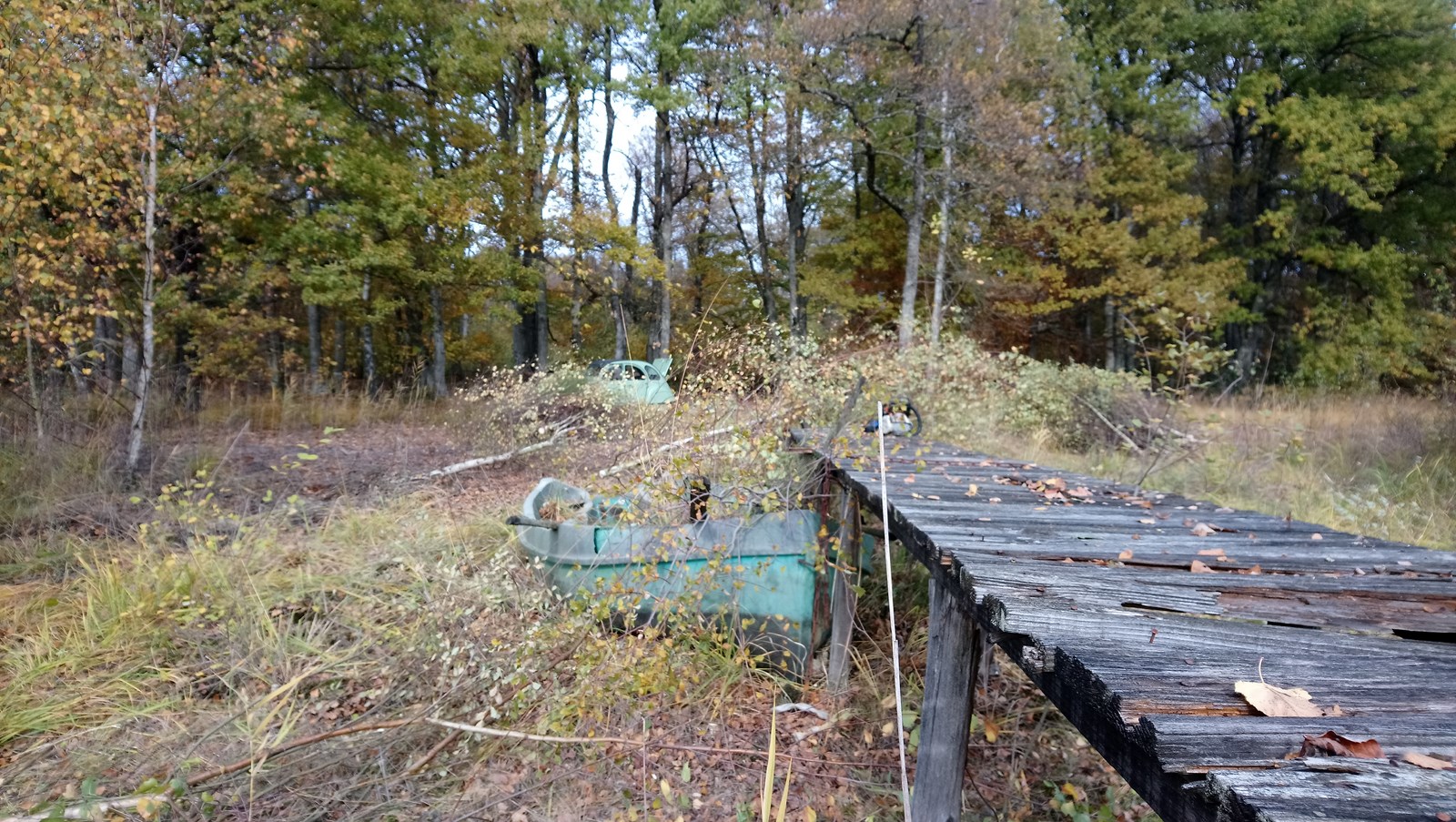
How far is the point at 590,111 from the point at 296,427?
10.9 metres

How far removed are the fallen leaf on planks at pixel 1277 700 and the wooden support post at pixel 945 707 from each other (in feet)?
3.20

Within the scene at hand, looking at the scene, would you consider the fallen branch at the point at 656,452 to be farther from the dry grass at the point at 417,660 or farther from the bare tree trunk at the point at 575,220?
the bare tree trunk at the point at 575,220

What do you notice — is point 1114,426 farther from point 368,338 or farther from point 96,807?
point 368,338

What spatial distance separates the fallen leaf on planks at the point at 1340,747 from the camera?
92cm

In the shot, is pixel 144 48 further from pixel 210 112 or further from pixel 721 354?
pixel 721 354

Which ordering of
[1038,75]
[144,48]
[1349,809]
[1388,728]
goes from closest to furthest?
1. [1349,809]
2. [1388,728]
3. [144,48]
4. [1038,75]

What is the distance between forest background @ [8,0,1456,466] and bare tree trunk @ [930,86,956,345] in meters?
0.10

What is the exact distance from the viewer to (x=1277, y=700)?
1.08 metres

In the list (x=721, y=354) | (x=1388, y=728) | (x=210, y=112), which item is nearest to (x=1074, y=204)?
(x=721, y=354)

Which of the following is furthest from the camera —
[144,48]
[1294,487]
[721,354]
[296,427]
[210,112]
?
[296,427]

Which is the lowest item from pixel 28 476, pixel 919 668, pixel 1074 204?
pixel 919 668

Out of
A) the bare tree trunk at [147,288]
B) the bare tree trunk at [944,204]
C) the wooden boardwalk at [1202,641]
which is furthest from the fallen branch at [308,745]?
the bare tree trunk at [944,204]

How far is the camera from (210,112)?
7668mm

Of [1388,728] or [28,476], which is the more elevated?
[1388,728]
